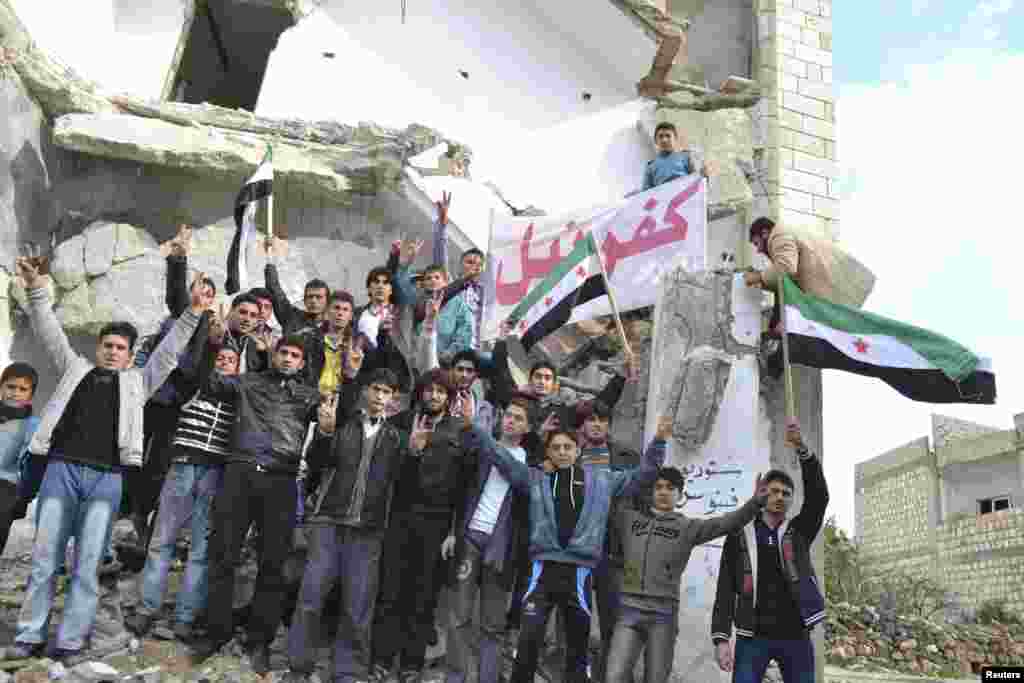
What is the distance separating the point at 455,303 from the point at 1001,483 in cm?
1691

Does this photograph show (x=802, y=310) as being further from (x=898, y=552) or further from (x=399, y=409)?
(x=898, y=552)

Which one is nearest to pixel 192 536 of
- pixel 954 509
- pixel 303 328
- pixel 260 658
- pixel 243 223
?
pixel 260 658

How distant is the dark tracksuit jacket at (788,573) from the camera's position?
4504 millimetres

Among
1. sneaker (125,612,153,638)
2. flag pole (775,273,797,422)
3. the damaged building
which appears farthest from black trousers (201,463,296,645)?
the damaged building

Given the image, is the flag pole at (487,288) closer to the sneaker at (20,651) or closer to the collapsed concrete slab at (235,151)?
the collapsed concrete slab at (235,151)

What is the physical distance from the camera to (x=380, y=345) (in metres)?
5.86

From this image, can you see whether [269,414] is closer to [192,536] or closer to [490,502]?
[192,536]

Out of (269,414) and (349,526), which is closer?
(349,526)

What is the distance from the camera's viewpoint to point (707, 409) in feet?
18.1

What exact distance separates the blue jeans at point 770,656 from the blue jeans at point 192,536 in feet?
9.11

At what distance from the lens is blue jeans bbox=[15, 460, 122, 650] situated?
4480mm

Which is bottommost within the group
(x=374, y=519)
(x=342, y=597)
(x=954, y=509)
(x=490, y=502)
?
(x=342, y=597)

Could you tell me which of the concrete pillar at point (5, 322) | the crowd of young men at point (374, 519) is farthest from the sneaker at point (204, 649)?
the concrete pillar at point (5, 322)

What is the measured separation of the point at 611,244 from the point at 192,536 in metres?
3.81
